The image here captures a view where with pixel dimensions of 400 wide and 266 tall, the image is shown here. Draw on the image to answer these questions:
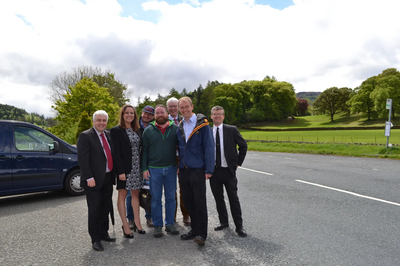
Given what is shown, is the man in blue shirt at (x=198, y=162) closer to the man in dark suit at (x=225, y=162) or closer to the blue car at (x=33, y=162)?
the man in dark suit at (x=225, y=162)

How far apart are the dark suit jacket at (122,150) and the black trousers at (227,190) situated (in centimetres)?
146

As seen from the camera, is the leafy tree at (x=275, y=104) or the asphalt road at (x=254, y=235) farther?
the leafy tree at (x=275, y=104)

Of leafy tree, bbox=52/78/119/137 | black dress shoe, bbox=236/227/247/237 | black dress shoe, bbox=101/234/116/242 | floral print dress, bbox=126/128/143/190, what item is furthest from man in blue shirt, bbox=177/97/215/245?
leafy tree, bbox=52/78/119/137

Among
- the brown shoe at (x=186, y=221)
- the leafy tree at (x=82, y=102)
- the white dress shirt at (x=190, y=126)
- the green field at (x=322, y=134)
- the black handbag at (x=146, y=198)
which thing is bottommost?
the green field at (x=322, y=134)

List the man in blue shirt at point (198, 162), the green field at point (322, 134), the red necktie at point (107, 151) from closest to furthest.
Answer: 1. the man in blue shirt at point (198, 162)
2. the red necktie at point (107, 151)
3. the green field at point (322, 134)

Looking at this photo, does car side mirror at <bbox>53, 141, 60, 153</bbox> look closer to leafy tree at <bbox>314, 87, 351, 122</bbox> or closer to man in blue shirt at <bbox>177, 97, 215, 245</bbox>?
man in blue shirt at <bbox>177, 97, 215, 245</bbox>

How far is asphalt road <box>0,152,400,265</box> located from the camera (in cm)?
356

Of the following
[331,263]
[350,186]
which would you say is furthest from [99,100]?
[331,263]

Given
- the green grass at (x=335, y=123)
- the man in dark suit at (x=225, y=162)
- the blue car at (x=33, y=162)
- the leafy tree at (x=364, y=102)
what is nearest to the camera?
the man in dark suit at (x=225, y=162)

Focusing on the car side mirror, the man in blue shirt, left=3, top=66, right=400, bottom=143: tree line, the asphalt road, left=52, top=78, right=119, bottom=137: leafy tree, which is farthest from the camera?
left=3, top=66, right=400, bottom=143: tree line

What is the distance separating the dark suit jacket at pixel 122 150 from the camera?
4355 mm

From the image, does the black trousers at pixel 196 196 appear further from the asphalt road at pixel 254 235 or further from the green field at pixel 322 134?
the green field at pixel 322 134

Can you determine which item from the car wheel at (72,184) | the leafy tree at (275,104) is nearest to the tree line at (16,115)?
the leafy tree at (275,104)

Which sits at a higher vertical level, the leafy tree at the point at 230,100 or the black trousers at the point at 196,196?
the leafy tree at the point at 230,100
